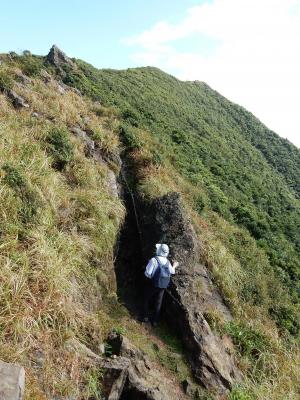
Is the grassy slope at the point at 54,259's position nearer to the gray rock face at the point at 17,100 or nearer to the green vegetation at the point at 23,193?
the green vegetation at the point at 23,193

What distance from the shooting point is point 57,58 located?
26.6 meters

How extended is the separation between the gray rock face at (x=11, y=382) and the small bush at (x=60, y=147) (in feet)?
25.7

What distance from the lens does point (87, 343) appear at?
7.62m

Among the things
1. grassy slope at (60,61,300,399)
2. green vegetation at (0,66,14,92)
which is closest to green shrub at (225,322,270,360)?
grassy slope at (60,61,300,399)

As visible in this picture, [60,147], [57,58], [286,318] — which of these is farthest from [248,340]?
[57,58]

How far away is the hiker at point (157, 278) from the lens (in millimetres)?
9555

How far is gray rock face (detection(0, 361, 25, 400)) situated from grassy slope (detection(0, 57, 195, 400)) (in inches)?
21.3

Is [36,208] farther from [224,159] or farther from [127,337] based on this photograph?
[224,159]

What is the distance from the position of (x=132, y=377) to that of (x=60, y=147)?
284 inches

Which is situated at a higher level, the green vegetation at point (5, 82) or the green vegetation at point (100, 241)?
the green vegetation at point (5, 82)

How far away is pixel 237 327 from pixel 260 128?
1381 inches

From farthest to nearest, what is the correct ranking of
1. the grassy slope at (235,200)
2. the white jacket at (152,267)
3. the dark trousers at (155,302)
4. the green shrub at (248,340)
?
the grassy slope at (235,200) → the green shrub at (248,340) → the dark trousers at (155,302) → the white jacket at (152,267)

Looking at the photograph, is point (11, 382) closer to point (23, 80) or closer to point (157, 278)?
point (157, 278)

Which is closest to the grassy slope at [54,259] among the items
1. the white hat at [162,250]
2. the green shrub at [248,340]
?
the white hat at [162,250]
